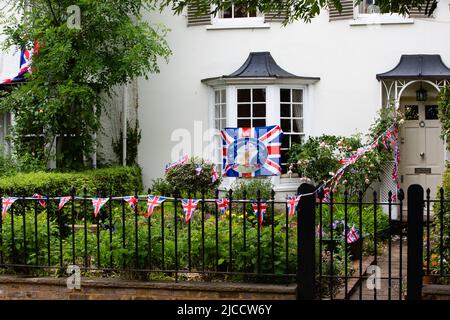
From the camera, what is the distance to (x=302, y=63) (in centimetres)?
1580

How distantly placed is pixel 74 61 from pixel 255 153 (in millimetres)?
4131

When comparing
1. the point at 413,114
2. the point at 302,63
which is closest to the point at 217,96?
the point at 302,63

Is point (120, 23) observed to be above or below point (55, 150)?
above

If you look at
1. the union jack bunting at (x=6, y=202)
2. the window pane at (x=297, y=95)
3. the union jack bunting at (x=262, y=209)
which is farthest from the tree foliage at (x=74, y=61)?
the union jack bunting at (x=262, y=209)

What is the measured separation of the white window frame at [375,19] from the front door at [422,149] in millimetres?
1825

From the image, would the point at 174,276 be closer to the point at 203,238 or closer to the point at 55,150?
the point at 203,238

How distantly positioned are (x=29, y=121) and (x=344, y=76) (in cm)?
672

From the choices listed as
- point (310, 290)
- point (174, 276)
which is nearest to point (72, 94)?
point (174, 276)

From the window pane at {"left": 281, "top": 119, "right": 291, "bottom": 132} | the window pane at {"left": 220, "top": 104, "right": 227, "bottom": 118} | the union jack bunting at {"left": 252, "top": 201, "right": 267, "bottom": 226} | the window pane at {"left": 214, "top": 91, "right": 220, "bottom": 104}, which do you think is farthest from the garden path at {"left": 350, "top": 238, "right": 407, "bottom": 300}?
the window pane at {"left": 214, "top": 91, "right": 220, "bottom": 104}

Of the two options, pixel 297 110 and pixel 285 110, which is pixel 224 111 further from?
pixel 297 110

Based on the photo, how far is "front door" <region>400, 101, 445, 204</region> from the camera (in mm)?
15391

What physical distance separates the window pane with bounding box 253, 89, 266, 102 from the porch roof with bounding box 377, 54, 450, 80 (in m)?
2.42

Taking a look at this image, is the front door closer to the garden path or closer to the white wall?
the white wall

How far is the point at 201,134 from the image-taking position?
16.1 metres
